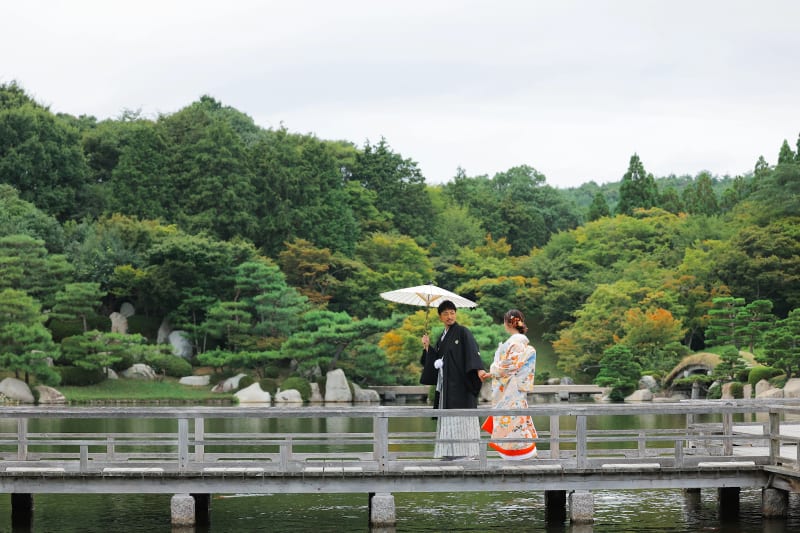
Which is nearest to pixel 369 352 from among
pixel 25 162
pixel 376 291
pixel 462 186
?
pixel 376 291

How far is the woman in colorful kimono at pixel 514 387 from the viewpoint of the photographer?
1220 cm

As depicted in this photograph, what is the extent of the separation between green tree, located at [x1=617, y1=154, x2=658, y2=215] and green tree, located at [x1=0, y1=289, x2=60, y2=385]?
36929 millimetres

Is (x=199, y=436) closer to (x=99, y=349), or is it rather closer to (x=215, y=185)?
(x=99, y=349)

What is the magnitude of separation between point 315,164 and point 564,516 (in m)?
46.7

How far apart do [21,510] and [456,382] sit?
5.40 m

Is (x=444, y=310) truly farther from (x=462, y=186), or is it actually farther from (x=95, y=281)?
(x=462, y=186)

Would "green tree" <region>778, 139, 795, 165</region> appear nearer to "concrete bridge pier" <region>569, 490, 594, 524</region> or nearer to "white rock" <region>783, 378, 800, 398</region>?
"white rock" <region>783, 378, 800, 398</region>

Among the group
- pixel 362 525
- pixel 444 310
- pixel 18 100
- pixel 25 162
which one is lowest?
pixel 362 525

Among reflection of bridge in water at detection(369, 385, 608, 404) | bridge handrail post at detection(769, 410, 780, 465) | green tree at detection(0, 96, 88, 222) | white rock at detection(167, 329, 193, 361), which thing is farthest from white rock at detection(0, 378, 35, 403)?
bridge handrail post at detection(769, 410, 780, 465)

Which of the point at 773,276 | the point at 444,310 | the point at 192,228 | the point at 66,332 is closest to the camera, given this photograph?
the point at 444,310

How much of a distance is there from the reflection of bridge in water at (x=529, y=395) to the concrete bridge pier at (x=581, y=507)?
3340 centimetres

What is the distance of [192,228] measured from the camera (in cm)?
5228

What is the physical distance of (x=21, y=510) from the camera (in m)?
13.0

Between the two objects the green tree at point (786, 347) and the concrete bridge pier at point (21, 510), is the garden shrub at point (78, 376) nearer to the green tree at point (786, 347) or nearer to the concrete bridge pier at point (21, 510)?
the green tree at point (786, 347)
